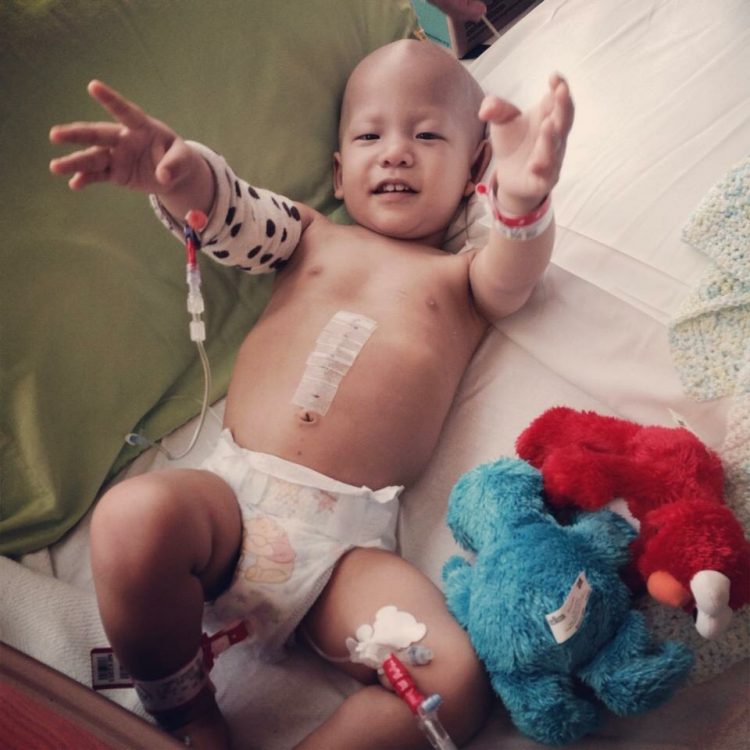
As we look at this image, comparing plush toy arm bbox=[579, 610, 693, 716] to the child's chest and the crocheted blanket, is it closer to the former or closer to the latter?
the crocheted blanket

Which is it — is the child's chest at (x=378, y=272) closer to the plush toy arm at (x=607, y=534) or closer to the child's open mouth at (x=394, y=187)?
the child's open mouth at (x=394, y=187)

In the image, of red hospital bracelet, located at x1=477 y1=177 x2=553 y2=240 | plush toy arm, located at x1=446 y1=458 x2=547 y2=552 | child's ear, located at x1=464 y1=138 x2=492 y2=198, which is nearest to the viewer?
plush toy arm, located at x1=446 y1=458 x2=547 y2=552

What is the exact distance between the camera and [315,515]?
3.07ft

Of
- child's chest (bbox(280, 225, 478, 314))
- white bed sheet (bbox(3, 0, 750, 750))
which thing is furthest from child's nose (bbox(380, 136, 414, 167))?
white bed sheet (bbox(3, 0, 750, 750))

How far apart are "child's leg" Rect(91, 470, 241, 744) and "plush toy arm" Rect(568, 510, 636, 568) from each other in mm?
414

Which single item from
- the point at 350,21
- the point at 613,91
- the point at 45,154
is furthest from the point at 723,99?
the point at 45,154

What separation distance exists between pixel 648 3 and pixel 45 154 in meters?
1.06

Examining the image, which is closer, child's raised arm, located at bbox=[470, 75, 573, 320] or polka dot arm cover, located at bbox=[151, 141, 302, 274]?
child's raised arm, located at bbox=[470, 75, 573, 320]

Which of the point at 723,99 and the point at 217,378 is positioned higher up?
the point at 723,99

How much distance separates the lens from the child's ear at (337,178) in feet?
4.38

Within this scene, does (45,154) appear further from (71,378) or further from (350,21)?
(350,21)

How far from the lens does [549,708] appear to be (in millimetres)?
743

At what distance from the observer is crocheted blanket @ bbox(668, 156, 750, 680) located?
0.87 meters

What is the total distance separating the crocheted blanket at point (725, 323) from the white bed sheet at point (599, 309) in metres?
0.03
